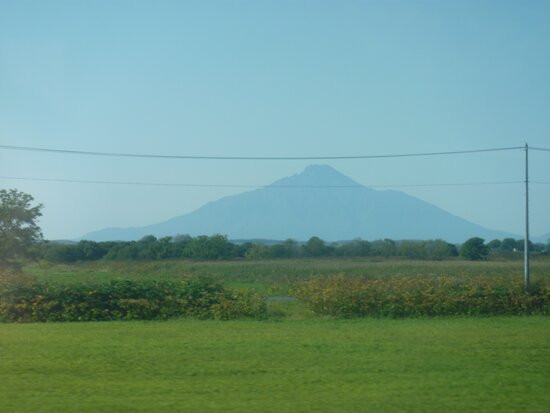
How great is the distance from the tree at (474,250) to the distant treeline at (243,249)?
6cm

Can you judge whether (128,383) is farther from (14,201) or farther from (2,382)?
(14,201)

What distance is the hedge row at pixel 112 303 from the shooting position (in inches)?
835

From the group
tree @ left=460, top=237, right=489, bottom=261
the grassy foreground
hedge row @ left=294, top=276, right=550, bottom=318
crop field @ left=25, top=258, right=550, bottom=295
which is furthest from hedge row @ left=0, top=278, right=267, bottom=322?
tree @ left=460, top=237, right=489, bottom=261

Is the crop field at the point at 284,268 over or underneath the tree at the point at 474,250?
underneath

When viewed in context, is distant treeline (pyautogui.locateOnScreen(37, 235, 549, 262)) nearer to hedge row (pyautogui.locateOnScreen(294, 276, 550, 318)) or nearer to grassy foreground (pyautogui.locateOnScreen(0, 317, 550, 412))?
hedge row (pyautogui.locateOnScreen(294, 276, 550, 318))

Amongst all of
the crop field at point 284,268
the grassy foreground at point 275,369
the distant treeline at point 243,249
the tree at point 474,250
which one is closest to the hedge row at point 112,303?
the grassy foreground at point 275,369

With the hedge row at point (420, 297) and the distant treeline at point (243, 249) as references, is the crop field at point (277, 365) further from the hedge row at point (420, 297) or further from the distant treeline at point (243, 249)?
the distant treeline at point (243, 249)

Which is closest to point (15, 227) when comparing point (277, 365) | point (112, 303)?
point (112, 303)

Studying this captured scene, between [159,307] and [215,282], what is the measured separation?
8.24 ft

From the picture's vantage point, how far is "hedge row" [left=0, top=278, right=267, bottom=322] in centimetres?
2122

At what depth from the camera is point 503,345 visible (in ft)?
47.0

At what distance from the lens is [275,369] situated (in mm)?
11586

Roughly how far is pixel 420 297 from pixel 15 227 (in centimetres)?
1926

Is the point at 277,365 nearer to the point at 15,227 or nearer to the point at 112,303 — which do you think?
the point at 112,303
